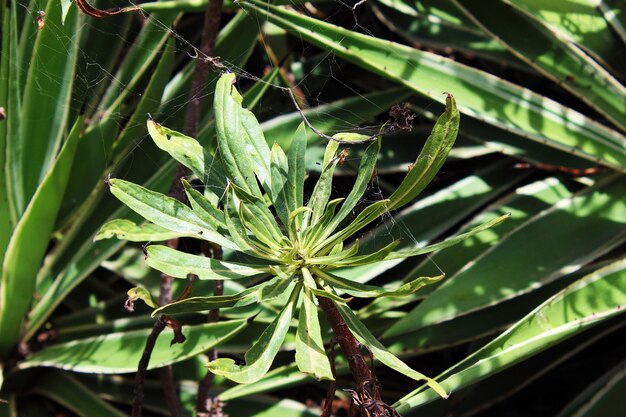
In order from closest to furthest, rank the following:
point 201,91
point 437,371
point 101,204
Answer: point 201,91
point 101,204
point 437,371

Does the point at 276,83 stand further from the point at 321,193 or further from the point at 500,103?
the point at 321,193

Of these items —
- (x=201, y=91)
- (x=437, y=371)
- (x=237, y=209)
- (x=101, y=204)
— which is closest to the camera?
(x=237, y=209)

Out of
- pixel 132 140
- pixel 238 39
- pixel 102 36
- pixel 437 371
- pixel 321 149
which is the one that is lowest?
pixel 437 371

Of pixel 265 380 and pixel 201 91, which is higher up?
pixel 201 91

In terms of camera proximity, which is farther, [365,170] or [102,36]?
[102,36]

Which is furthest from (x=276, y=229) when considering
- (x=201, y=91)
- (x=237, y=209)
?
(x=201, y=91)

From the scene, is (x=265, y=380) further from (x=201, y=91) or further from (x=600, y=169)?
(x=600, y=169)

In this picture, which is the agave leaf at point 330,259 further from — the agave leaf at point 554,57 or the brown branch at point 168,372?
the agave leaf at point 554,57
